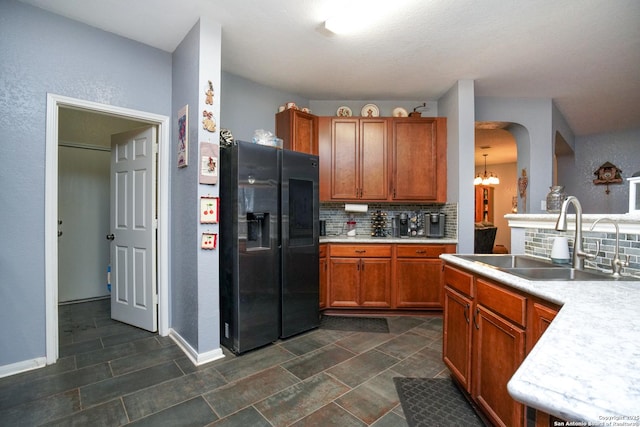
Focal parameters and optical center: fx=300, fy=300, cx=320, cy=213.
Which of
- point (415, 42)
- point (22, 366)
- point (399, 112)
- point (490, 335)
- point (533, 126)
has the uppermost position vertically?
point (415, 42)

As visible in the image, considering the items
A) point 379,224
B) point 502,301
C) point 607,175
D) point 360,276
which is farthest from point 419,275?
point 607,175

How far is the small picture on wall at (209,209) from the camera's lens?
2.29 m

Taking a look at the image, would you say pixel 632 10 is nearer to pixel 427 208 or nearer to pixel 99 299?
pixel 427 208

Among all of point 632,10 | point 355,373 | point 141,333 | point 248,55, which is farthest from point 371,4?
point 141,333

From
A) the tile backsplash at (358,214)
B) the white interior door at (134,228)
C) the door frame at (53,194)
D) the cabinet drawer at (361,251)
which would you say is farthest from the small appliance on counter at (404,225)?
the door frame at (53,194)

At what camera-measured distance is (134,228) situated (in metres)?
2.90

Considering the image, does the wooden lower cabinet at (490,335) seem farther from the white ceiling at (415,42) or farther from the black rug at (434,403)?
the white ceiling at (415,42)

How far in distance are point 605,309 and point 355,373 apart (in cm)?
159

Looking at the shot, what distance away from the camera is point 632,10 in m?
2.19

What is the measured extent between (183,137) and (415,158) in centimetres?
259

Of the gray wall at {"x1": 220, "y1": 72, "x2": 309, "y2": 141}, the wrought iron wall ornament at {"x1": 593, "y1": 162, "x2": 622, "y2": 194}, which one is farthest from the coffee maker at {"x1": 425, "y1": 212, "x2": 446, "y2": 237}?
the wrought iron wall ornament at {"x1": 593, "y1": 162, "x2": 622, "y2": 194}

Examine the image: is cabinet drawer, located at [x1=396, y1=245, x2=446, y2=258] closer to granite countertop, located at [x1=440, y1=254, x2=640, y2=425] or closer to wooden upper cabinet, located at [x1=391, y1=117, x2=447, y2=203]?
wooden upper cabinet, located at [x1=391, y1=117, x2=447, y2=203]

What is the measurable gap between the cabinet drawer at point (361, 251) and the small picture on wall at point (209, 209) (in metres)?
1.45

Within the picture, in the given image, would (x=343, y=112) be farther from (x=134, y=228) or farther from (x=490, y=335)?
(x=490, y=335)
